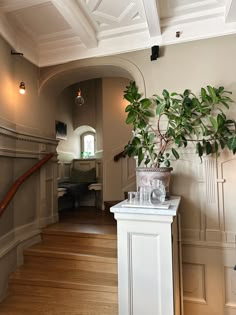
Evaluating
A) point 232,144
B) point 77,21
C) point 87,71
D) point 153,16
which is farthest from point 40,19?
point 232,144

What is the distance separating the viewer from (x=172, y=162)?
8.04ft

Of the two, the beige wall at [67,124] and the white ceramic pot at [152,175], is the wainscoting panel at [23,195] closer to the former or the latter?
the white ceramic pot at [152,175]

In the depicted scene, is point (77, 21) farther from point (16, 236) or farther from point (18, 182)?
point (16, 236)

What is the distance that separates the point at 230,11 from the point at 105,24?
1.25m

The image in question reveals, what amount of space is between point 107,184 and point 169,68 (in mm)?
2514

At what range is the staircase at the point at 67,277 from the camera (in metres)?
2.14

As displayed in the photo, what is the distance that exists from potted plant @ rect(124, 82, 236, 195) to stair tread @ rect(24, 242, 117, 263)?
1.06m

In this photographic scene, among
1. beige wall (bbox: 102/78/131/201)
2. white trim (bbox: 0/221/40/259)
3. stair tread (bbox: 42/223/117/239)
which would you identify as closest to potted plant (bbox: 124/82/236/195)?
stair tread (bbox: 42/223/117/239)

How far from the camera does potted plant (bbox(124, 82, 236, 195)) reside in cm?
214

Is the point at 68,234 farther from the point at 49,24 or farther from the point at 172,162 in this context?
the point at 49,24

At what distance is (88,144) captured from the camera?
19.2 ft

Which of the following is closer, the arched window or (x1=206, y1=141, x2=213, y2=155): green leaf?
(x1=206, y1=141, x2=213, y2=155): green leaf

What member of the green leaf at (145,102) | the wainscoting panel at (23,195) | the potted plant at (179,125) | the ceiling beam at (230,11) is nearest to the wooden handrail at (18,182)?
the wainscoting panel at (23,195)

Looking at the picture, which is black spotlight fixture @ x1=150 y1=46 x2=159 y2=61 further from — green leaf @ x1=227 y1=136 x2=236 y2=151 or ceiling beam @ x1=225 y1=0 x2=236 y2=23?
green leaf @ x1=227 y1=136 x2=236 y2=151
